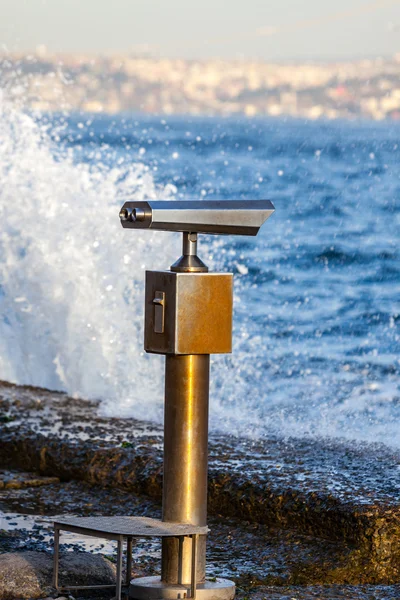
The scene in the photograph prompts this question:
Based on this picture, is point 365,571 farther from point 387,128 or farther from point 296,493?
point 387,128

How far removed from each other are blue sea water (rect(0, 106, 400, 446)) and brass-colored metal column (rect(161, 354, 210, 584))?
8.24 feet

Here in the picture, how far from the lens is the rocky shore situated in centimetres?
397

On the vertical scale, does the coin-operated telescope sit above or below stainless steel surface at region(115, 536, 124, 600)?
above

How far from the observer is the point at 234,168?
29.5 metres

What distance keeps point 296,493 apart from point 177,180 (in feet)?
72.6

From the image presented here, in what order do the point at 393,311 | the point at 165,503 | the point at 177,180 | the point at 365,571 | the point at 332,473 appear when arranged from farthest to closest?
the point at 177,180, the point at 393,311, the point at 332,473, the point at 365,571, the point at 165,503

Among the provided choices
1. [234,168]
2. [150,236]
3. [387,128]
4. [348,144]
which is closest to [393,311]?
[150,236]

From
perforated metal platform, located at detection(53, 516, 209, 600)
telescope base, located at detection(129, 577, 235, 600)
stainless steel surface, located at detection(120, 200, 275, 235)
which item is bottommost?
telescope base, located at detection(129, 577, 235, 600)

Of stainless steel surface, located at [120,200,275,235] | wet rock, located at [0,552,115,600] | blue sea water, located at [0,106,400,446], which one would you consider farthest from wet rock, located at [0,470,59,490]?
stainless steel surface, located at [120,200,275,235]

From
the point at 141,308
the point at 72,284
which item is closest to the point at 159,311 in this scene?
the point at 72,284

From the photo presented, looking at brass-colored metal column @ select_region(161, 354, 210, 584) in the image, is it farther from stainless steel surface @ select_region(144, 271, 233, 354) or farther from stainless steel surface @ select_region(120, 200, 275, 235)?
stainless steel surface @ select_region(120, 200, 275, 235)

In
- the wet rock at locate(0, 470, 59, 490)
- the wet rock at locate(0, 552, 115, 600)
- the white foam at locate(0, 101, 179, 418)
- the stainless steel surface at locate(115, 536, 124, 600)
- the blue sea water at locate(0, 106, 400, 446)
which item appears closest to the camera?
the stainless steel surface at locate(115, 536, 124, 600)

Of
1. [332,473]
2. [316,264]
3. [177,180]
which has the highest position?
[177,180]

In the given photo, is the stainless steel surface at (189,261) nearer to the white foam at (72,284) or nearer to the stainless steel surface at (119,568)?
the stainless steel surface at (119,568)
